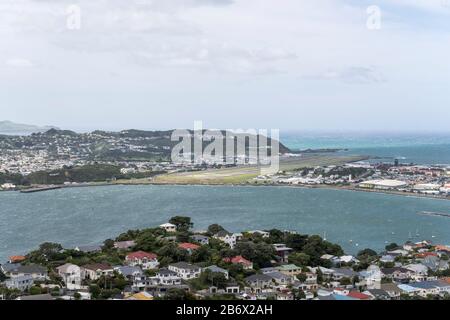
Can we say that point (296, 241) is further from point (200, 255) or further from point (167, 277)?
point (167, 277)

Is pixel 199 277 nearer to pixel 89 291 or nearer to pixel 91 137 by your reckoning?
pixel 89 291

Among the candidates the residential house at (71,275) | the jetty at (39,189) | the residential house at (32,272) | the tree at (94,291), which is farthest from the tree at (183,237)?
the jetty at (39,189)

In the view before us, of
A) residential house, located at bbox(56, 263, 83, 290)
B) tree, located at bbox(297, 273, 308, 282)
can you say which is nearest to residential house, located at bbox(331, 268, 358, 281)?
tree, located at bbox(297, 273, 308, 282)

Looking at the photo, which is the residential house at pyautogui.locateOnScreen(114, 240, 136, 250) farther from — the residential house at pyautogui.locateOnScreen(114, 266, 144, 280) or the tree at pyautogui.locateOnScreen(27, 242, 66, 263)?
the residential house at pyautogui.locateOnScreen(114, 266, 144, 280)

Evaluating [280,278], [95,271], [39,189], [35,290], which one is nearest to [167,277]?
[95,271]

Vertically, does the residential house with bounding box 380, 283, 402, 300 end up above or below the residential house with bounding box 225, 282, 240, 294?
below

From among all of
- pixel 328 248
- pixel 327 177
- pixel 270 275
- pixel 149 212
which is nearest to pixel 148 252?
pixel 270 275
